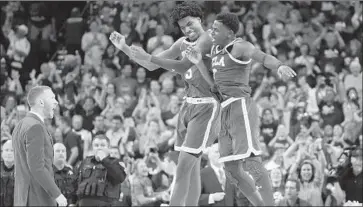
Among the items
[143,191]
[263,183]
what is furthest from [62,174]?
[263,183]

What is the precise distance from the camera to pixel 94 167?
1116 centimetres

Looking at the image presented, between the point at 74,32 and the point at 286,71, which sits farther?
the point at 74,32

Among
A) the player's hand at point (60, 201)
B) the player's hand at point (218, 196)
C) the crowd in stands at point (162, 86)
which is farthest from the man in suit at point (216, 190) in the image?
the player's hand at point (60, 201)

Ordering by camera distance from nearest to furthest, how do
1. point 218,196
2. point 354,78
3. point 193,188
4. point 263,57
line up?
1. point 263,57
2. point 193,188
3. point 218,196
4. point 354,78

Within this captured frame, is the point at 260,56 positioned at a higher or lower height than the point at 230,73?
higher

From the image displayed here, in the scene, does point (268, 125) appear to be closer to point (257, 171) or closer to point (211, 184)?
point (211, 184)

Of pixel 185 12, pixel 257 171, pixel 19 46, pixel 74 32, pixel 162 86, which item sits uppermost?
pixel 74 32

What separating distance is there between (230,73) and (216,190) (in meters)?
3.76

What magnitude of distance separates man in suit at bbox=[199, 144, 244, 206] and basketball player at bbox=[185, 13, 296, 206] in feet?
10.4

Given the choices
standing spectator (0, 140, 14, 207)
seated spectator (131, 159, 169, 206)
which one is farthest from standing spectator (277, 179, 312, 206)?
standing spectator (0, 140, 14, 207)

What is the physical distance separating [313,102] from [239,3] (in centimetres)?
393

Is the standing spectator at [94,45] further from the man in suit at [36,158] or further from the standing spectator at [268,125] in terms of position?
the man in suit at [36,158]

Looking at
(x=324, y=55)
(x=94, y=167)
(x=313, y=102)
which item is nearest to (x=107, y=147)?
(x=94, y=167)

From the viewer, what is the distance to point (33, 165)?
8070mm
